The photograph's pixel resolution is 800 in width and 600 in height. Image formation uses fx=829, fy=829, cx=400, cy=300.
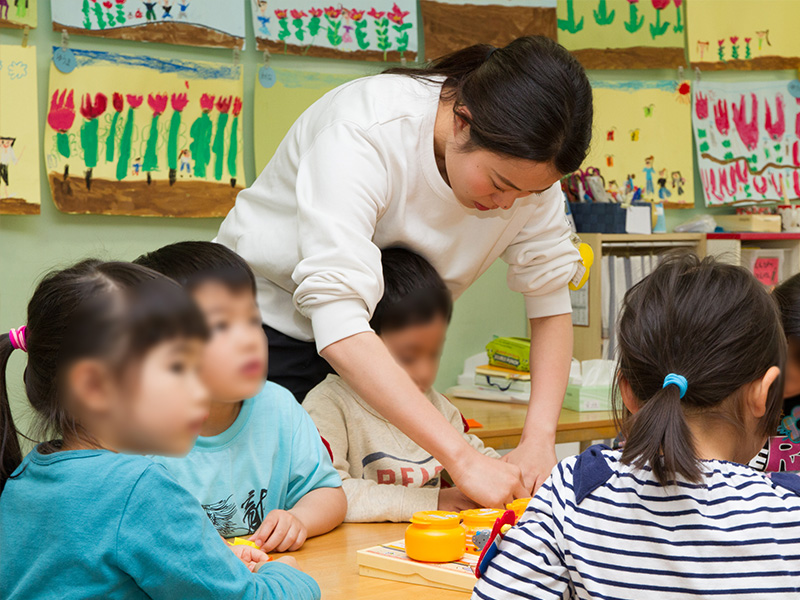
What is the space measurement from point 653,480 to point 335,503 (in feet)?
1.58

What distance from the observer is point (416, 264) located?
1222 millimetres

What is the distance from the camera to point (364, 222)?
109 cm

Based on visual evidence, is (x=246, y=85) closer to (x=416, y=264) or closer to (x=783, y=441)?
(x=416, y=264)

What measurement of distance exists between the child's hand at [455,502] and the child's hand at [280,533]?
206 mm

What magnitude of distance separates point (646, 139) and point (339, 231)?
87.1 inches

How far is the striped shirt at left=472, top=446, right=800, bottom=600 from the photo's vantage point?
66 cm

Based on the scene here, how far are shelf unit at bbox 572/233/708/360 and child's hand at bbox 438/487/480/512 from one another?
1569 millimetres

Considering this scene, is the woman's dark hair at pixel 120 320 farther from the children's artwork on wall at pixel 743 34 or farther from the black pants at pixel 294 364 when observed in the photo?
the children's artwork on wall at pixel 743 34

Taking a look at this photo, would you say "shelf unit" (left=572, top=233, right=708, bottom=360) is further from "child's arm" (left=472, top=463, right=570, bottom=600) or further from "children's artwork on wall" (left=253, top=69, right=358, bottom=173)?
"child's arm" (left=472, top=463, right=570, bottom=600)

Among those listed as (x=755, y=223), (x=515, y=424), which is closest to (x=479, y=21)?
(x=755, y=223)

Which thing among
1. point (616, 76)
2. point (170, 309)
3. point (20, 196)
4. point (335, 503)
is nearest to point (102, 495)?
point (170, 309)

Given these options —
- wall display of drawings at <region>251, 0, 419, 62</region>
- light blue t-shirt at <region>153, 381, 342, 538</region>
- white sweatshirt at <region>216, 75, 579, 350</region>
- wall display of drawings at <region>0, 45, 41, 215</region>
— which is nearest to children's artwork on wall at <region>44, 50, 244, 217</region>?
wall display of drawings at <region>0, 45, 41, 215</region>

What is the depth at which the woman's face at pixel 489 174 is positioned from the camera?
105cm

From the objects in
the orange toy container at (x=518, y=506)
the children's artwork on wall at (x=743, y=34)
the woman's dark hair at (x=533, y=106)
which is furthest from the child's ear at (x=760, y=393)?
the children's artwork on wall at (x=743, y=34)
